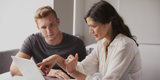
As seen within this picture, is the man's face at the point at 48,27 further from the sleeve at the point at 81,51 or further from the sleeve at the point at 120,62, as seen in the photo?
the sleeve at the point at 120,62

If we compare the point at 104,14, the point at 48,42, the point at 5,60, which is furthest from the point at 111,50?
the point at 5,60

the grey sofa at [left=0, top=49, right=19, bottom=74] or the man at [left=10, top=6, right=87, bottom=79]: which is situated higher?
the man at [left=10, top=6, right=87, bottom=79]

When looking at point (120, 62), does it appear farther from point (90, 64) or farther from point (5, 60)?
point (5, 60)

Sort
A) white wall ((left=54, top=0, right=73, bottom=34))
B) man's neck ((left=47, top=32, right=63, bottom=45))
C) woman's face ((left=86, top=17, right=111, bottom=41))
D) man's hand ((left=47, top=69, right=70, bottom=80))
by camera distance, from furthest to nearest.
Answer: white wall ((left=54, top=0, right=73, bottom=34))
man's neck ((left=47, top=32, right=63, bottom=45))
man's hand ((left=47, top=69, right=70, bottom=80))
woman's face ((left=86, top=17, right=111, bottom=41))

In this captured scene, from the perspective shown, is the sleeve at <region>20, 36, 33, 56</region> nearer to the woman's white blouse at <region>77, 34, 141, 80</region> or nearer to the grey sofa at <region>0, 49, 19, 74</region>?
the grey sofa at <region>0, 49, 19, 74</region>

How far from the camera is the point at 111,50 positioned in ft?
4.86

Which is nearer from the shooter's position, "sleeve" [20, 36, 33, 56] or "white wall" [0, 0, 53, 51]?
"sleeve" [20, 36, 33, 56]

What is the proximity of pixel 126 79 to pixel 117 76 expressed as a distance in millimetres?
117

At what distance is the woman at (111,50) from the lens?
4.37 ft

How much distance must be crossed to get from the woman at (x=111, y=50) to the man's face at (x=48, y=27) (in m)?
0.35

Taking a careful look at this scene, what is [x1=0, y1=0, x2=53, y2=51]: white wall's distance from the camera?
294 cm

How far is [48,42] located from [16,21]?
1.28 m

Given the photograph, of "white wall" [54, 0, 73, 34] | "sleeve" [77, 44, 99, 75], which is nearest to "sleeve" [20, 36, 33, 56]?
"sleeve" [77, 44, 99, 75]

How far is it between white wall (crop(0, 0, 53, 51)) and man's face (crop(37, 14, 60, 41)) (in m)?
1.08
